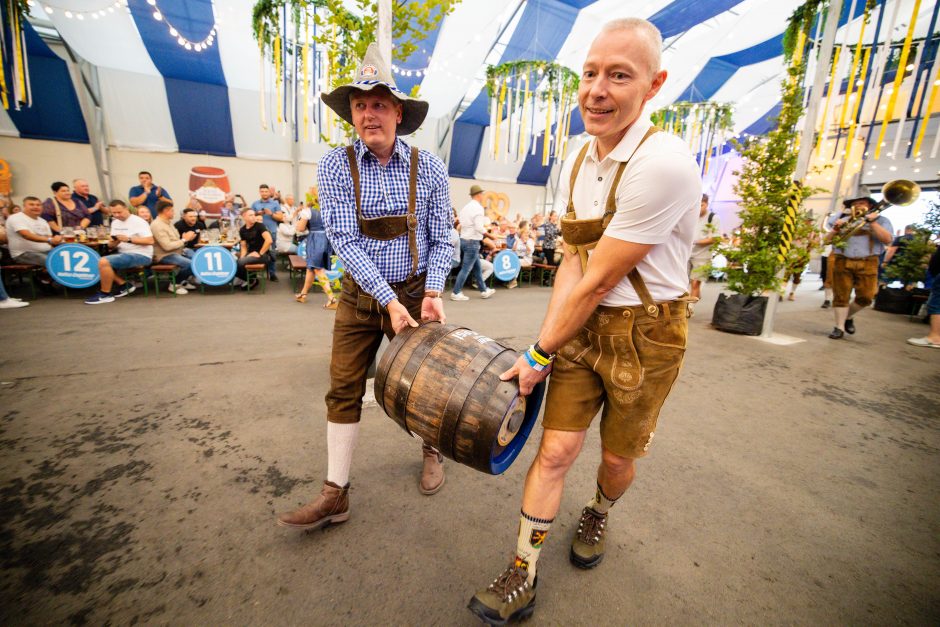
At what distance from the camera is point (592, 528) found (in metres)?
1.88

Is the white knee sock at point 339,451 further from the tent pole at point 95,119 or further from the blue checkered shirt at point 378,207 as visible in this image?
the tent pole at point 95,119

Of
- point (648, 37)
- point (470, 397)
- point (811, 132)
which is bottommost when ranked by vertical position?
point (470, 397)

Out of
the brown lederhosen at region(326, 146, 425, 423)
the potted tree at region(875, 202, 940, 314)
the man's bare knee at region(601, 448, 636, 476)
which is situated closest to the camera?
the man's bare knee at region(601, 448, 636, 476)

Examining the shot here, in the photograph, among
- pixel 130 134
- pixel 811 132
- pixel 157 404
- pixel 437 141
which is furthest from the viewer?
pixel 437 141

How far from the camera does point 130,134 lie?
35.5 feet

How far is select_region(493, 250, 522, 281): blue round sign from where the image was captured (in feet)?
29.8

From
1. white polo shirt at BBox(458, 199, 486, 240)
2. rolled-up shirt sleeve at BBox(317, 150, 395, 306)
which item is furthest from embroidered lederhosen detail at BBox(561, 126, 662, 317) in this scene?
white polo shirt at BBox(458, 199, 486, 240)

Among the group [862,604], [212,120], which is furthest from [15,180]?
[862,604]

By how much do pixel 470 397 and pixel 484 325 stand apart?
4478 mm

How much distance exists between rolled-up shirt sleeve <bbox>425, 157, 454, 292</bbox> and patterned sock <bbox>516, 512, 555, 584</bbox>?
116 cm

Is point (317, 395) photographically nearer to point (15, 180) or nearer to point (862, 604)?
point (862, 604)

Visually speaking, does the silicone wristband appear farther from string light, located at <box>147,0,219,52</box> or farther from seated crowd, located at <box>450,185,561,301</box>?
string light, located at <box>147,0,219,52</box>

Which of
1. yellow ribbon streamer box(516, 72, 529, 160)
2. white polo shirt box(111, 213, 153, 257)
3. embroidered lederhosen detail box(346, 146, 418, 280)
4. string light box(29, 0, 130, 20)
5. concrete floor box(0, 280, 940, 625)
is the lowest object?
concrete floor box(0, 280, 940, 625)

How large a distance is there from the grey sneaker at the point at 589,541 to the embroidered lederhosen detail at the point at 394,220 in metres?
1.51
